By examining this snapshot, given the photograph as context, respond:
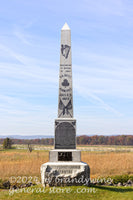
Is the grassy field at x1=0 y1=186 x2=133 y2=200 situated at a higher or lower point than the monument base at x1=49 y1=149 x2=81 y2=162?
lower

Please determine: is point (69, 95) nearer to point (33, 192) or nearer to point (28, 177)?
point (33, 192)

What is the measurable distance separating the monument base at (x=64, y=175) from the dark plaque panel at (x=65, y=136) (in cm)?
133

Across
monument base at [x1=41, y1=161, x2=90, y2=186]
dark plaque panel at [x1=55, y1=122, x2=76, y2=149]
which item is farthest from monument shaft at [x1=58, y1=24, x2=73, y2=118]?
monument base at [x1=41, y1=161, x2=90, y2=186]

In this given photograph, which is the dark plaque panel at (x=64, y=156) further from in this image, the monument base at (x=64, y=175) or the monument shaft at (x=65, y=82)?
the monument shaft at (x=65, y=82)

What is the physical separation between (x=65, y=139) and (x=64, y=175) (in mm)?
1976

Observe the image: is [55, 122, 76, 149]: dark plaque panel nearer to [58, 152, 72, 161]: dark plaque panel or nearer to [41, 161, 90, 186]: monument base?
[58, 152, 72, 161]: dark plaque panel

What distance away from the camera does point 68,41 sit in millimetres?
13188

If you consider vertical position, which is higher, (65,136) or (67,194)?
(65,136)

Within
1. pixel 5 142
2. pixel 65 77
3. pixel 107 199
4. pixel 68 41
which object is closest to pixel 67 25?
pixel 68 41

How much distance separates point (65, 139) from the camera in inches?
470

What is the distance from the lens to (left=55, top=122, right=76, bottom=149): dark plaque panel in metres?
11.9

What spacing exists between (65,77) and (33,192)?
593 cm

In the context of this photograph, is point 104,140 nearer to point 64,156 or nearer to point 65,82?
point 65,82

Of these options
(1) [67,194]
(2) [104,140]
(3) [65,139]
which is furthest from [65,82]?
(2) [104,140]
